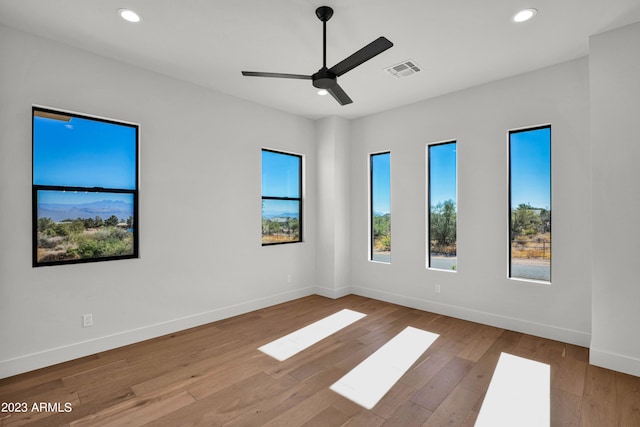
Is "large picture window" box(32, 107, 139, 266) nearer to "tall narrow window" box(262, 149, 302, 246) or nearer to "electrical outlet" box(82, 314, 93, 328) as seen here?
"electrical outlet" box(82, 314, 93, 328)

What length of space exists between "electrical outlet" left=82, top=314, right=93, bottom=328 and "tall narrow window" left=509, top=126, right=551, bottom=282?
4.62 m

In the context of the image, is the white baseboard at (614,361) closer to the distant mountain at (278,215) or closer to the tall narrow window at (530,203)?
the tall narrow window at (530,203)

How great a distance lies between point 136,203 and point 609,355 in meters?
4.83

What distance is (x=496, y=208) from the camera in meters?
3.95

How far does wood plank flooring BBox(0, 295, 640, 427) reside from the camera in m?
2.22

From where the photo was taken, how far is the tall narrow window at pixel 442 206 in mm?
4426

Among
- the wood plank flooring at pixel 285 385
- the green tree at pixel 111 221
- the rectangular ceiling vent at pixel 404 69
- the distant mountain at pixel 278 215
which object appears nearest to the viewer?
the wood plank flooring at pixel 285 385

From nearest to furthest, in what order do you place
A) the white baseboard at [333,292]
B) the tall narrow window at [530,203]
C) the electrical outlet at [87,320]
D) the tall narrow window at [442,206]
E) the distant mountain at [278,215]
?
the electrical outlet at [87,320], the tall narrow window at [530,203], the tall narrow window at [442,206], the distant mountain at [278,215], the white baseboard at [333,292]

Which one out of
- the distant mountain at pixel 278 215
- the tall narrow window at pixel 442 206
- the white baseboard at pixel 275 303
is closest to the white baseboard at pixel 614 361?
the white baseboard at pixel 275 303

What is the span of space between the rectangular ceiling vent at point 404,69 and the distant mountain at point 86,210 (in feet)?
10.7

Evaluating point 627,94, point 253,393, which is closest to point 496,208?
point 627,94

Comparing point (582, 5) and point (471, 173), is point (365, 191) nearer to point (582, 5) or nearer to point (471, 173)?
point (471, 173)

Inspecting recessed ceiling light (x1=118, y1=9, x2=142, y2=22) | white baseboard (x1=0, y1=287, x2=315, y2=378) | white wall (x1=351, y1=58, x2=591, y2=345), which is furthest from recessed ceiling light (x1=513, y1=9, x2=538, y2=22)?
white baseboard (x1=0, y1=287, x2=315, y2=378)

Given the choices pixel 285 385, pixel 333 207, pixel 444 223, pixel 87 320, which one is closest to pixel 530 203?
pixel 444 223
